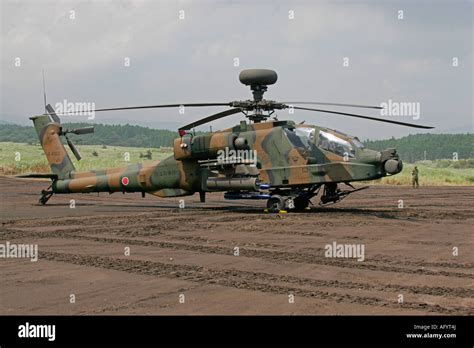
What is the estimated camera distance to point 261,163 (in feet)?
65.9

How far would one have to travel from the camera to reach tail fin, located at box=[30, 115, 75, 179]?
23.9 metres

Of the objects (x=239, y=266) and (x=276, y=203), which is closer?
(x=239, y=266)

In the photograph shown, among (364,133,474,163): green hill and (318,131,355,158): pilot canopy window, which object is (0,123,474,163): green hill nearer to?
(364,133,474,163): green hill

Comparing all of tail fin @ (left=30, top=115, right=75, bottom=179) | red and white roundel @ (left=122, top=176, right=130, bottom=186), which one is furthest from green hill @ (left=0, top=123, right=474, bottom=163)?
red and white roundel @ (left=122, top=176, right=130, bottom=186)

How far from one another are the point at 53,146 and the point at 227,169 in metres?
7.85

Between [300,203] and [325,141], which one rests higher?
[325,141]

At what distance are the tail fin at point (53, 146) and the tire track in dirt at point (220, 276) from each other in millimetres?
12382

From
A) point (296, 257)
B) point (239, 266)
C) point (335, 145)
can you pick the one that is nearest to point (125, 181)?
point (335, 145)

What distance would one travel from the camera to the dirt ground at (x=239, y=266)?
25.7 feet

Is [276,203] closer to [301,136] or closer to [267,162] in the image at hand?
[267,162]

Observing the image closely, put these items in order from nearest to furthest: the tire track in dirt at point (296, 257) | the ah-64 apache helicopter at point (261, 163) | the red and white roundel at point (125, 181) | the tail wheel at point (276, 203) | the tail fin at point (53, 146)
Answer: the tire track in dirt at point (296, 257)
the ah-64 apache helicopter at point (261, 163)
the tail wheel at point (276, 203)
the red and white roundel at point (125, 181)
the tail fin at point (53, 146)

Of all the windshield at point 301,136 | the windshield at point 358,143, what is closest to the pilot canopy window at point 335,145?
the windshield at point 358,143

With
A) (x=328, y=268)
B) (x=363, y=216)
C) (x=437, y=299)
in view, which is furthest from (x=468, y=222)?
(x=437, y=299)

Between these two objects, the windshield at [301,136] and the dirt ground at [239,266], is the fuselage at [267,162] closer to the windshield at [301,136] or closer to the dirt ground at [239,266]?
the windshield at [301,136]
